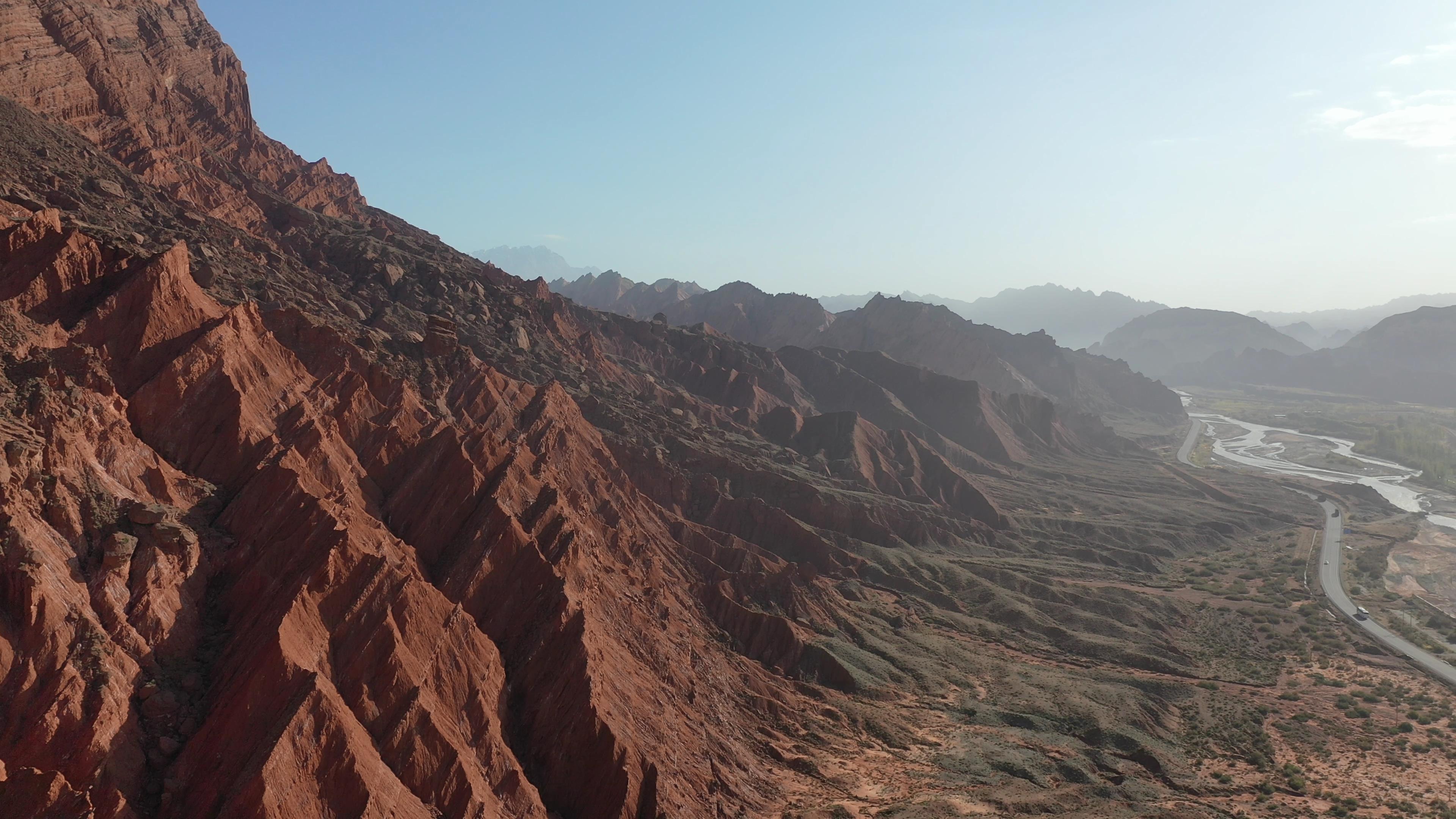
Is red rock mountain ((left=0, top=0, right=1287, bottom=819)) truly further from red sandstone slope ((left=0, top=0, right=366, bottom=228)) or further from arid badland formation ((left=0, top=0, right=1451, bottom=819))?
red sandstone slope ((left=0, top=0, right=366, bottom=228))

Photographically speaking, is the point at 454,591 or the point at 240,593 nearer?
the point at 240,593

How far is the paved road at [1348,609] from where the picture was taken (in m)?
88.6

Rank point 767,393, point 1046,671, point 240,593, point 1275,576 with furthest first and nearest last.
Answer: point 767,393, point 1275,576, point 1046,671, point 240,593

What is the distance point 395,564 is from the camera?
41844 mm

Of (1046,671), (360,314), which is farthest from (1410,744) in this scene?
(360,314)

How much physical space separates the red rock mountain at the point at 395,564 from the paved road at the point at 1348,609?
21.8m

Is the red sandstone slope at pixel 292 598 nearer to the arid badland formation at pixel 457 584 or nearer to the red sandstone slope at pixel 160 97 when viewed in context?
the arid badland formation at pixel 457 584

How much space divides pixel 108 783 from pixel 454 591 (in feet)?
67.3

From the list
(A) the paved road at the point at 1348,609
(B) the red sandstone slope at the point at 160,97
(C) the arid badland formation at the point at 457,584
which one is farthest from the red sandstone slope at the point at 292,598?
(A) the paved road at the point at 1348,609

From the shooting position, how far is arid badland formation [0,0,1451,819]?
32531 millimetres

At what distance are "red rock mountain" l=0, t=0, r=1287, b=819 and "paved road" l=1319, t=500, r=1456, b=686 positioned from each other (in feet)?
71.4

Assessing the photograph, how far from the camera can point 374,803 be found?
107ft

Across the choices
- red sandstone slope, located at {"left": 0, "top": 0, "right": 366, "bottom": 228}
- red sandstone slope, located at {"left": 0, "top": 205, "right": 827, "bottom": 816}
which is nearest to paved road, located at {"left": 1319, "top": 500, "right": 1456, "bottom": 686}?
red sandstone slope, located at {"left": 0, "top": 205, "right": 827, "bottom": 816}

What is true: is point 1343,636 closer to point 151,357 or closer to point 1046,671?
point 1046,671
